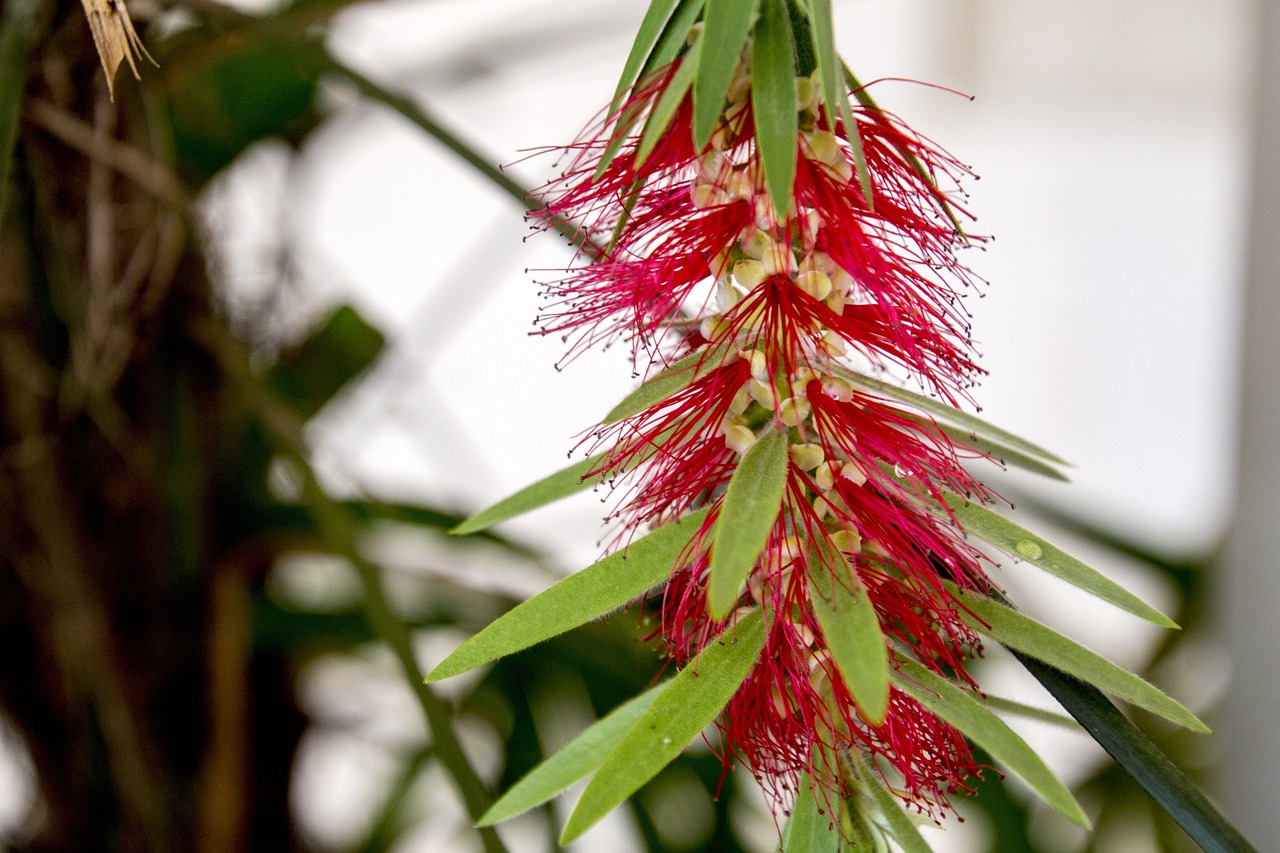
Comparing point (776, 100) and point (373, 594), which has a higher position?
point (776, 100)

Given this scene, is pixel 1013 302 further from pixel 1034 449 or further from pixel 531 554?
pixel 1034 449

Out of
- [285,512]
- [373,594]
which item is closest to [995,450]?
[373,594]

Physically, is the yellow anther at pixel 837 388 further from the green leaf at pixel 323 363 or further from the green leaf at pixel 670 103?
the green leaf at pixel 323 363

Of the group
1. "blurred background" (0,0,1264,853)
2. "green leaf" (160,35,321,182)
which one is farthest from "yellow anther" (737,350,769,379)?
"green leaf" (160,35,321,182)

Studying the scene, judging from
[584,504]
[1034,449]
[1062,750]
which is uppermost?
[1034,449]

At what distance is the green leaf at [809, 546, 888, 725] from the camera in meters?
0.10

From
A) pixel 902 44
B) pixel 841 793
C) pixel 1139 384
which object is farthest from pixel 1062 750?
pixel 841 793

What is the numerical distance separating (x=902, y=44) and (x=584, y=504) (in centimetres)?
45

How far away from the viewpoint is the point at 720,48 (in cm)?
11

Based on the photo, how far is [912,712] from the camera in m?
0.15

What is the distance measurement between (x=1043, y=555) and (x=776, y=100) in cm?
7

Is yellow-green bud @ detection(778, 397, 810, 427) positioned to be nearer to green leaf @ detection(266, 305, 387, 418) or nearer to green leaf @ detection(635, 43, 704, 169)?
green leaf @ detection(635, 43, 704, 169)

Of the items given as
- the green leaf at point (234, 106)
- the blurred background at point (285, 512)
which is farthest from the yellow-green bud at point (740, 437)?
the green leaf at point (234, 106)

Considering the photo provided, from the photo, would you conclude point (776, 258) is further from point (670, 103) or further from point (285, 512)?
point (285, 512)
